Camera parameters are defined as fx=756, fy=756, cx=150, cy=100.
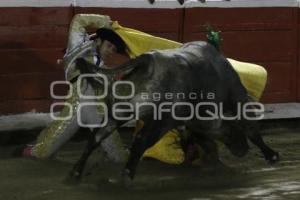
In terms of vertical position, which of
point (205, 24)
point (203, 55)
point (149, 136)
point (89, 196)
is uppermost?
point (205, 24)

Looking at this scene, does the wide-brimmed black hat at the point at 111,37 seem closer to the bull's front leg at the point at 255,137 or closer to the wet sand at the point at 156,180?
the wet sand at the point at 156,180

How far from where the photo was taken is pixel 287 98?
8070 millimetres

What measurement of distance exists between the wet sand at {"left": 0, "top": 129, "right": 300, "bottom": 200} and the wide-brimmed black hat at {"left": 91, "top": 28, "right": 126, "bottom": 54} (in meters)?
0.88

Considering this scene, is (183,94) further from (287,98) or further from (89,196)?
(287,98)

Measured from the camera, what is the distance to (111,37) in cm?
550

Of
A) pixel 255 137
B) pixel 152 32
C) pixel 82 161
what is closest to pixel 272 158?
pixel 255 137

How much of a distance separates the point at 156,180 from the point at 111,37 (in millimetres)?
1100

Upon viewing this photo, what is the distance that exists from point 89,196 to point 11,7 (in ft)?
7.87

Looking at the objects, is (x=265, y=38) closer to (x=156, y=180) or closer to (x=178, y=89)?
(x=156, y=180)

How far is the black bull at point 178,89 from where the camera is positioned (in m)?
4.66

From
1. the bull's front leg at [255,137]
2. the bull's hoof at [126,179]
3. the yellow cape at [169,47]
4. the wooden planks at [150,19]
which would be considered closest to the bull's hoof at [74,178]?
the bull's hoof at [126,179]

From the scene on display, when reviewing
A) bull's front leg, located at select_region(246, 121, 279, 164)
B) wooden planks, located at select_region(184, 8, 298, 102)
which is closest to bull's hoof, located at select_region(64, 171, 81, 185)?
bull's front leg, located at select_region(246, 121, 279, 164)

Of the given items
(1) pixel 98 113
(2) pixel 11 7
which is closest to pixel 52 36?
(2) pixel 11 7

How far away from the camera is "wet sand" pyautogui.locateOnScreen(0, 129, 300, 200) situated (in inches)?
188
